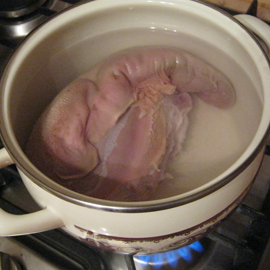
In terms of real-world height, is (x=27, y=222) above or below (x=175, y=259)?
above

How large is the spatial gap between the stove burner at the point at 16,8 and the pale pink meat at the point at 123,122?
27cm

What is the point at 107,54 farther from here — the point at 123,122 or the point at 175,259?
the point at 175,259

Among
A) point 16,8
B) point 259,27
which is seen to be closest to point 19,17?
point 16,8

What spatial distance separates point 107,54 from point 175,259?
1.46ft

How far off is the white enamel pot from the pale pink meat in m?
0.05

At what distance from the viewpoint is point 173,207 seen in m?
0.35

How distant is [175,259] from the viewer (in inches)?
22.8

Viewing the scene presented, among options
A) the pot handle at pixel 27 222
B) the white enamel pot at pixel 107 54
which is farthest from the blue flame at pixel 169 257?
the pot handle at pixel 27 222

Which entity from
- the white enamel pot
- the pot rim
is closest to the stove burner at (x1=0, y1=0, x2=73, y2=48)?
the white enamel pot

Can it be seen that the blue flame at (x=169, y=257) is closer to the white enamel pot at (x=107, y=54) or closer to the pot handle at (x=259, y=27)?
the white enamel pot at (x=107, y=54)

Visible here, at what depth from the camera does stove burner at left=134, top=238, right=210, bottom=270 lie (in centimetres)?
57

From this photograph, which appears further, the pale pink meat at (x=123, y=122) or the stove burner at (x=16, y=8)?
the stove burner at (x=16, y=8)

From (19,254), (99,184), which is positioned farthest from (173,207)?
(19,254)

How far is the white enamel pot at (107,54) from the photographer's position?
0.37 meters
